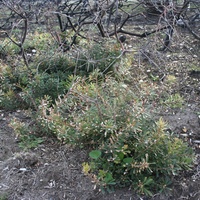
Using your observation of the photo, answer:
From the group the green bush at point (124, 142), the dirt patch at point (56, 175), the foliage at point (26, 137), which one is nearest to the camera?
the green bush at point (124, 142)

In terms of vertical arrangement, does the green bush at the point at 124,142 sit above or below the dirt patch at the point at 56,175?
above

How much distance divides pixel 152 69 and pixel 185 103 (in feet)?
3.00

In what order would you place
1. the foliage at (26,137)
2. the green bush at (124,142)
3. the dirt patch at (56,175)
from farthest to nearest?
the foliage at (26,137)
the dirt patch at (56,175)
the green bush at (124,142)

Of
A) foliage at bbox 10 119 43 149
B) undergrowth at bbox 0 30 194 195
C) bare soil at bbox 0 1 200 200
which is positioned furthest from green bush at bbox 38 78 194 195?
foliage at bbox 10 119 43 149

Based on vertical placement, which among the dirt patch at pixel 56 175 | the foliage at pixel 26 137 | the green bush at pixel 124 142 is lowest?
the dirt patch at pixel 56 175

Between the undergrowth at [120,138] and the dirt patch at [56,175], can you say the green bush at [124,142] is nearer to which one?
the undergrowth at [120,138]

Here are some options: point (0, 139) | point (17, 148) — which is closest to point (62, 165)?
point (17, 148)

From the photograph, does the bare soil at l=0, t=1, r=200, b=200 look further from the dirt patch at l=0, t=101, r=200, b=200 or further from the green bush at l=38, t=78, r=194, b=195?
the green bush at l=38, t=78, r=194, b=195

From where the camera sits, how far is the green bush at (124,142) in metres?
2.77

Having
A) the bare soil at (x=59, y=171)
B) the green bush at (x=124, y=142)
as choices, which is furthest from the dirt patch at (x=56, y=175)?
the green bush at (x=124, y=142)

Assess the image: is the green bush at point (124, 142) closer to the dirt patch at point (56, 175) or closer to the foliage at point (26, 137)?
the dirt patch at point (56, 175)

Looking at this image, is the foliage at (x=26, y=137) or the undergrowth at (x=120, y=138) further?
the foliage at (x=26, y=137)

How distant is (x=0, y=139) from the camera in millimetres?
3547

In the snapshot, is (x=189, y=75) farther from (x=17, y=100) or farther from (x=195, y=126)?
(x=17, y=100)
